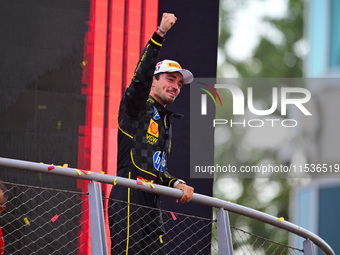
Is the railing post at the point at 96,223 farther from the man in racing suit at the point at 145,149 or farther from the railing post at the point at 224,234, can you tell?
the railing post at the point at 224,234

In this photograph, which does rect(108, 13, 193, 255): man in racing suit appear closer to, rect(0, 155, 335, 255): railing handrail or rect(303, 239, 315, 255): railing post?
rect(0, 155, 335, 255): railing handrail

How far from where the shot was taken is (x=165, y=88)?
423 centimetres

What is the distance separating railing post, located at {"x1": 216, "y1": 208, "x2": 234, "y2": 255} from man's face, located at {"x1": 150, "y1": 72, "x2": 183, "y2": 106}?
640 mm

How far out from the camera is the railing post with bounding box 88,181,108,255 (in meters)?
3.59

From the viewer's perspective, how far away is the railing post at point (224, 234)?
4008mm

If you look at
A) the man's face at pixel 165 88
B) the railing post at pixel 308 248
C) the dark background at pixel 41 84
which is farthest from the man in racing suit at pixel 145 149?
the dark background at pixel 41 84

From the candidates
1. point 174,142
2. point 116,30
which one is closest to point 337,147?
point 174,142

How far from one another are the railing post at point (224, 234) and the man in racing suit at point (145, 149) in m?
0.22

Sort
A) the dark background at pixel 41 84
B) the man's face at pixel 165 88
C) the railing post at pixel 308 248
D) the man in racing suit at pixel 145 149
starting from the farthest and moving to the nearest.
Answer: the dark background at pixel 41 84 → the railing post at pixel 308 248 → the man's face at pixel 165 88 → the man in racing suit at pixel 145 149

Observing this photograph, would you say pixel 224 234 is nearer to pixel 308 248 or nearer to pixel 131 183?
pixel 131 183

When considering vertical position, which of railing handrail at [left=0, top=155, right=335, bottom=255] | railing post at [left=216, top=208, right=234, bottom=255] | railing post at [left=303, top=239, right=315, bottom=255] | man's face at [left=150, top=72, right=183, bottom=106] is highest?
man's face at [left=150, top=72, right=183, bottom=106]

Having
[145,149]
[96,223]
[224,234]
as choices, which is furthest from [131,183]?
[224,234]

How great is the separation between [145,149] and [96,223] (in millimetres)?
642

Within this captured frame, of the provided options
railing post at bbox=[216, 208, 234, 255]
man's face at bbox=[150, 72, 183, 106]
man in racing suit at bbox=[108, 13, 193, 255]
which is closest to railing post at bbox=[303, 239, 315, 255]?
railing post at bbox=[216, 208, 234, 255]
